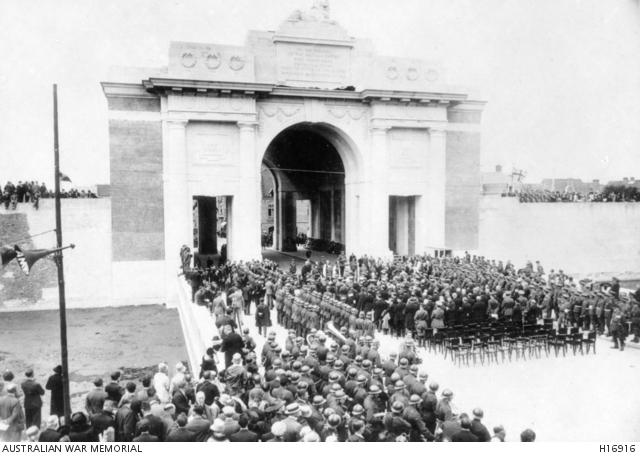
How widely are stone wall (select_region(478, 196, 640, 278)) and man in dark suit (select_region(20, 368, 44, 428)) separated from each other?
2715 centimetres

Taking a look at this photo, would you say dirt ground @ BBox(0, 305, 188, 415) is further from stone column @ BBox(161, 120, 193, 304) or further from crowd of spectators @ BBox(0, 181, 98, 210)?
crowd of spectators @ BBox(0, 181, 98, 210)

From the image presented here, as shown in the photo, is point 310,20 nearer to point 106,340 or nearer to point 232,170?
point 232,170

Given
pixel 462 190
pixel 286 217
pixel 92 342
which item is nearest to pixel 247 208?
pixel 92 342

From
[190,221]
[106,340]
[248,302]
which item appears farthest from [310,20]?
[106,340]

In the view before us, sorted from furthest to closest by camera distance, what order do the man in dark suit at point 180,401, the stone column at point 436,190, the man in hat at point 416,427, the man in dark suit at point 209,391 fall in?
the stone column at point 436,190 < the man in dark suit at point 209,391 < the man in dark suit at point 180,401 < the man in hat at point 416,427

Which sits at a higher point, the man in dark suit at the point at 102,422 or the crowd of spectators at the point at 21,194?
the crowd of spectators at the point at 21,194

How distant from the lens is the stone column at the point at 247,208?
2892 cm

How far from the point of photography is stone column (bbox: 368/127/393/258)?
1210 inches

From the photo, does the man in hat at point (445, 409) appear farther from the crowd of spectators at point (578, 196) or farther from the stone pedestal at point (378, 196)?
the crowd of spectators at point (578, 196)

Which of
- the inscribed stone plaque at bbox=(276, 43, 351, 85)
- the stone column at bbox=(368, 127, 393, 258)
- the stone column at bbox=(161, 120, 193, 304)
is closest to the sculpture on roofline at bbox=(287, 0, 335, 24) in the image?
the inscribed stone plaque at bbox=(276, 43, 351, 85)

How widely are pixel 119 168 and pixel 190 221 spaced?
4.38m

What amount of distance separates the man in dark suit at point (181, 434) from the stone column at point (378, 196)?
2354 cm

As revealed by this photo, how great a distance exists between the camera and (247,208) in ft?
95.9

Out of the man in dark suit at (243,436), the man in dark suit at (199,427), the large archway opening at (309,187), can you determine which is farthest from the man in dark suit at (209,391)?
the large archway opening at (309,187)
